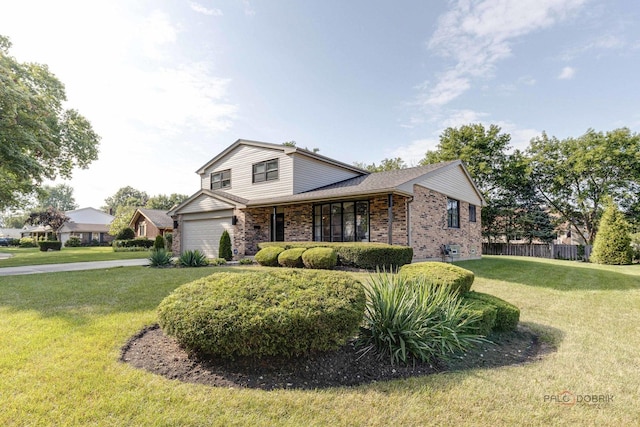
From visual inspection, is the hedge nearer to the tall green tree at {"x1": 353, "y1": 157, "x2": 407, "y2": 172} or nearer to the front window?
the front window

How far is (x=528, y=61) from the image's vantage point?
12.9 metres

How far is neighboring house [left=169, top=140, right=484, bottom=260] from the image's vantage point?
12.8m

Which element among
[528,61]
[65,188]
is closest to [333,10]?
[528,61]

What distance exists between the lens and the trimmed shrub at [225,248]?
14844 millimetres

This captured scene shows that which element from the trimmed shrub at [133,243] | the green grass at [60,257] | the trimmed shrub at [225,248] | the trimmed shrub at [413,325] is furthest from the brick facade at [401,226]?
the trimmed shrub at [133,243]

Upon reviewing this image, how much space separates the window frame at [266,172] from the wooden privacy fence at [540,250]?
20.6 m

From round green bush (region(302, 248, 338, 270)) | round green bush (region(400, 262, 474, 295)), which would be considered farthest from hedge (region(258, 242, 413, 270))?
round green bush (region(400, 262, 474, 295))

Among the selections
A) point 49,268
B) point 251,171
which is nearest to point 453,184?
A: point 251,171

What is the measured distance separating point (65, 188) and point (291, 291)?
109088 millimetres

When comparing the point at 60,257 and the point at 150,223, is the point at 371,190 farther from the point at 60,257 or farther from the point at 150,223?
the point at 150,223

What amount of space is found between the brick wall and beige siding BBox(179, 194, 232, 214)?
9302mm

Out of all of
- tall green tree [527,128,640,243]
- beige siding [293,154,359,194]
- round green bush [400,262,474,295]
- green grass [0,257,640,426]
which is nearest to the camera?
green grass [0,257,640,426]

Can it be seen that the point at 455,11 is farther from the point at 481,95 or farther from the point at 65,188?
the point at 65,188

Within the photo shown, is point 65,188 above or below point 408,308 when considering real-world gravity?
above
